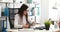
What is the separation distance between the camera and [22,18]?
180 cm

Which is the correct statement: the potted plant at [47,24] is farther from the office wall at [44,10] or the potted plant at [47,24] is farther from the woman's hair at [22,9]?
the woman's hair at [22,9]

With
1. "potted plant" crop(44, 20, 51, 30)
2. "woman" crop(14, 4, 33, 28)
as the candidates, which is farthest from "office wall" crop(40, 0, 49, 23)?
"woman" crop(14, 4, 33, 28)

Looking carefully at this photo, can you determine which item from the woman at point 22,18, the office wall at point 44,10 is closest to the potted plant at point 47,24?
the office wall at point 44,10

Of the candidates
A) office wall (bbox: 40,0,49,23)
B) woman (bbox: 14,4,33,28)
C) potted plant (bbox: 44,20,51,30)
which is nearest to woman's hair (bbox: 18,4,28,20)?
woman (bbox: 14,4,33,28)

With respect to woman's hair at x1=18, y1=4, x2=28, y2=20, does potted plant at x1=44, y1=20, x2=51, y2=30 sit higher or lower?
lower

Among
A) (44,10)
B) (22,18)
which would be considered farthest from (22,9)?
(44,10)

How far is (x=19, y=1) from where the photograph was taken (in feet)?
5.81

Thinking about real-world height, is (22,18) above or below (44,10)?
below

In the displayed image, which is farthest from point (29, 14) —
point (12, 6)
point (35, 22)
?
point (12, 6)

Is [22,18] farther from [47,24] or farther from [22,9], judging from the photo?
[47,24]

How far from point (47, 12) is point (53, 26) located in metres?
0.20

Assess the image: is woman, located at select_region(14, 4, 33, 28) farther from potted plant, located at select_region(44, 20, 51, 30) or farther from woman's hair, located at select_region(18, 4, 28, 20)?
potted plant, located at select_region(44, 20, 51, 30)

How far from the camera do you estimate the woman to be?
178 centimetres

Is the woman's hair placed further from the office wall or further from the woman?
the office wall
